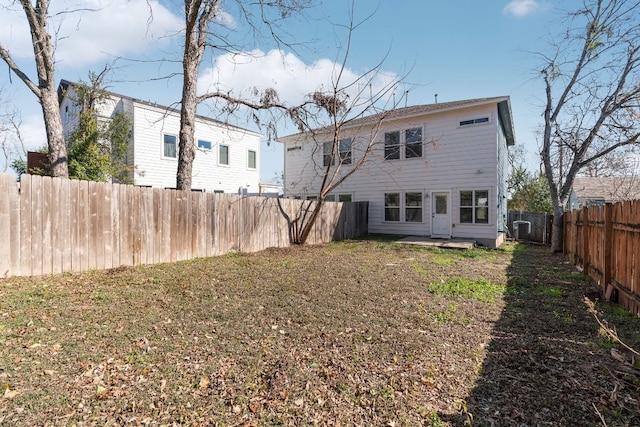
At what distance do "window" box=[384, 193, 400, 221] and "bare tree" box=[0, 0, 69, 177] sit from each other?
11.9 meters

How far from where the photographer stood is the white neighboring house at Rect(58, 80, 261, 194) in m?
14.5

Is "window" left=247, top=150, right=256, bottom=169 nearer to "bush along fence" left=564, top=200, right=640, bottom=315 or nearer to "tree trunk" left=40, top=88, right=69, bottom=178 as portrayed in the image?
"tree trunk" left=40, top=88, right=69, bottom=178

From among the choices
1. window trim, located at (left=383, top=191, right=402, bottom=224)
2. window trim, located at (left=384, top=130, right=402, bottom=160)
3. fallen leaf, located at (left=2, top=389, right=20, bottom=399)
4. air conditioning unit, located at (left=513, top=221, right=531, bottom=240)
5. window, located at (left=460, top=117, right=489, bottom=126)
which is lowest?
fallen leaf, located at (left=2, top=389, right=20, bottom=399)

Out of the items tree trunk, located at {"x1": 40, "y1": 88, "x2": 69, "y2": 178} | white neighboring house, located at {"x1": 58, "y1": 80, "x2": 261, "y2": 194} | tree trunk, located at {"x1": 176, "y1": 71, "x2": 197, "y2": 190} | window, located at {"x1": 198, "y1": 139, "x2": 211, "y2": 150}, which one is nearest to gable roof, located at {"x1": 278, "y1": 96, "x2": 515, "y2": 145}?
tree trunk, located at {"x1": 176, "y1": 71, "x2": 197, "y2": 190}

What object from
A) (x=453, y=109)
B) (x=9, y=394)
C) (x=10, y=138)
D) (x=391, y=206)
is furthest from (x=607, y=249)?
(x=10, y=138)

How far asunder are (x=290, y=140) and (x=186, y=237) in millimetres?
11209

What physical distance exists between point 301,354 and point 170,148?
52.0ft

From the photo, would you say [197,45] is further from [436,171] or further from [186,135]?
[436,171]

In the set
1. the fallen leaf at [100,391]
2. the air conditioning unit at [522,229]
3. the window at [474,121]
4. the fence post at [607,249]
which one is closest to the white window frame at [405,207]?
the window at [474,121]

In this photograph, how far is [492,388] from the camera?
8.27 ft

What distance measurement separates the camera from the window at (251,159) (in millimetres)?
20194

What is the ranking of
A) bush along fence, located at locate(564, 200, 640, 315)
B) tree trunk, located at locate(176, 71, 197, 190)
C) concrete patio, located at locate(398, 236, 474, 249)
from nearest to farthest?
1. bush along fence, located at locate(564, 200, 640, 315)
2. tree trunk, located at locate(176, 71, 197, 190)
3. concrete patio, located at locate(398, 236, 474, 249)

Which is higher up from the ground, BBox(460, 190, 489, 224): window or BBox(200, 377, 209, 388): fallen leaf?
BBox(460, 190, 489, 224): window

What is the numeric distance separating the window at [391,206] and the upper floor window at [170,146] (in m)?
11.1
